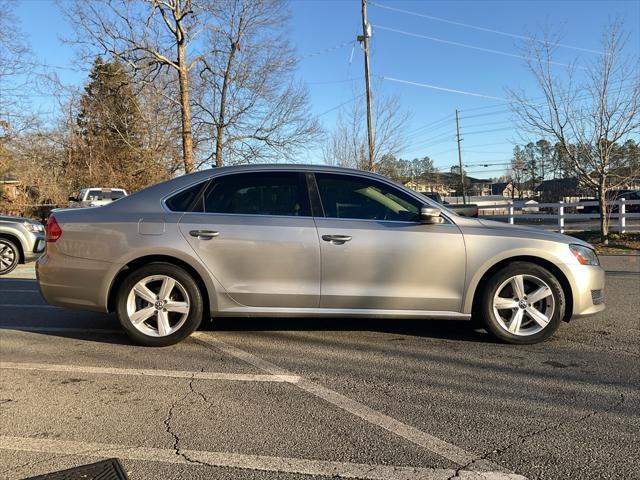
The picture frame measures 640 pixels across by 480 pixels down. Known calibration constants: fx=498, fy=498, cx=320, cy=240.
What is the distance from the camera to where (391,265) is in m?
4.53

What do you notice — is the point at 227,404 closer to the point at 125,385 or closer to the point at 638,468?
the point at 125,385


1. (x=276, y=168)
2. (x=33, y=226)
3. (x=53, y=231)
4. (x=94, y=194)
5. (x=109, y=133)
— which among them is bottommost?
(x=53, y=231)

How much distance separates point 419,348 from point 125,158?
25.0 m

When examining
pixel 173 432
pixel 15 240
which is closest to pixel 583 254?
pixel 173 432

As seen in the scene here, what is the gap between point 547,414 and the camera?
126 inches

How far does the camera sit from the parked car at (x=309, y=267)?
4.53m

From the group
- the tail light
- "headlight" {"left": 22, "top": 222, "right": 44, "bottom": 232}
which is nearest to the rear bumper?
the tail light

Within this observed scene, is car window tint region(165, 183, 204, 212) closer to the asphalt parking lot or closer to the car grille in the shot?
the asphalt parking lot

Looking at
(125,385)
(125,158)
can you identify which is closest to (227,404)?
(125,385)

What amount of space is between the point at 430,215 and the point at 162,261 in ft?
8.20

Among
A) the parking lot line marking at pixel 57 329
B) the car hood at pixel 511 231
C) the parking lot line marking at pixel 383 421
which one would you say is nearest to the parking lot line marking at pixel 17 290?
the parking lot line marking at pixel 57 329

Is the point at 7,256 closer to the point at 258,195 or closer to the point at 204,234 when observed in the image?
the point at 204,234

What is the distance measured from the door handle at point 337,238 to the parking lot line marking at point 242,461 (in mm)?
2184

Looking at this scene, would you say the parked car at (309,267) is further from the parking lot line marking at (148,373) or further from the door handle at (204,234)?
the parking lot line marking at (148,373)
